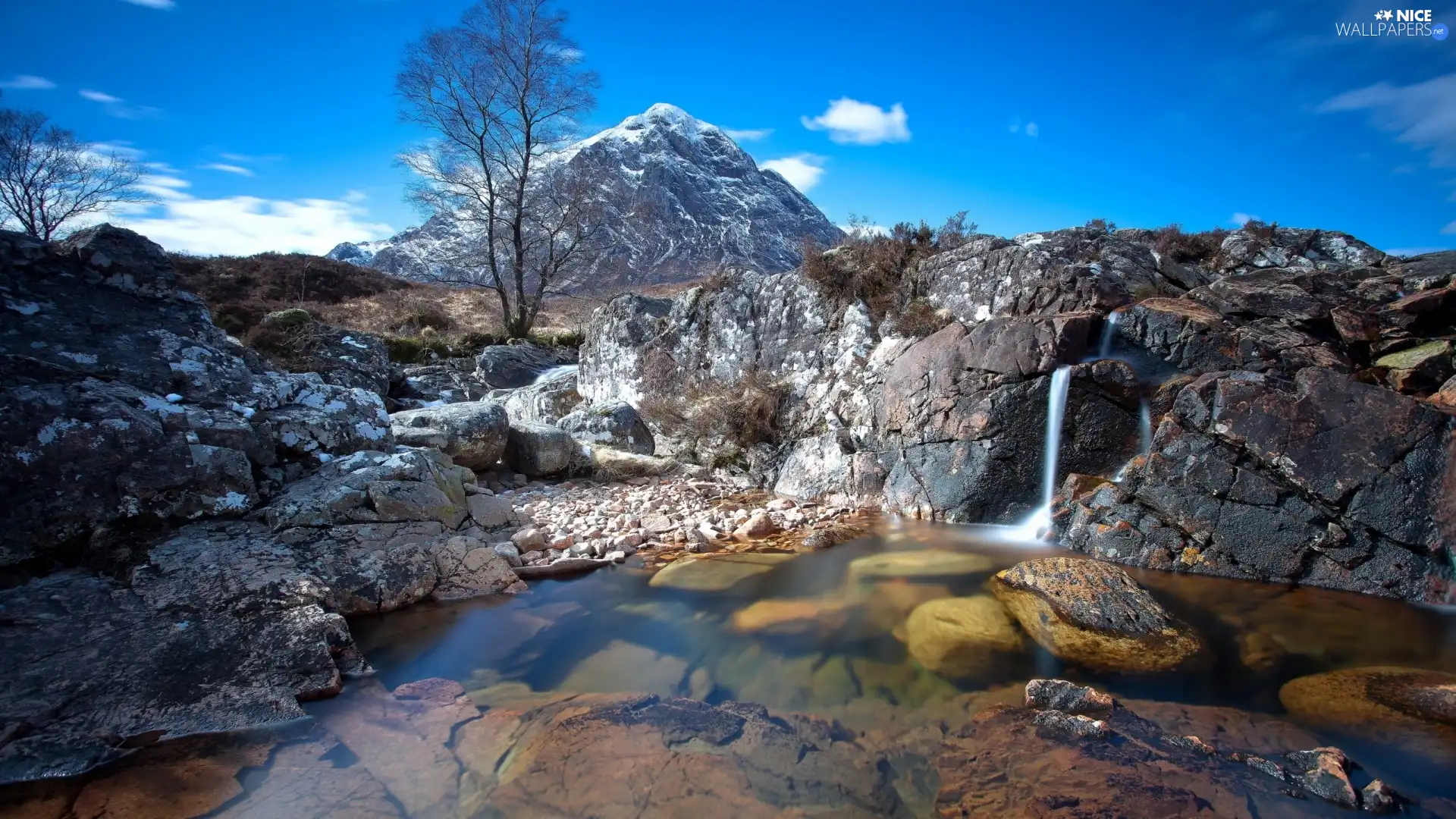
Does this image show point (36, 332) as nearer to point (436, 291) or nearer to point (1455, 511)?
point (1455, 511)

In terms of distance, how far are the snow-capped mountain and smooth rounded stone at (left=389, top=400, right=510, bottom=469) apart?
13.1 metres

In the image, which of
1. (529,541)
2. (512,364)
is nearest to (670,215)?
(512,364)

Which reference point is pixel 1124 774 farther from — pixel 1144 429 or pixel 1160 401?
pixel 1160 401

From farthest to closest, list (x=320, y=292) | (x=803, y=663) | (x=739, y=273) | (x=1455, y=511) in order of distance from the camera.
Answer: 1. (x=320, y=292)
2. (x=739, y=273)
3. (x=1455, y=511)
4. (x=803, y=663)

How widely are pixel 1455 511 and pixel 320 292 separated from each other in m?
29.8

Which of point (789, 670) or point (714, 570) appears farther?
point (714, 570)

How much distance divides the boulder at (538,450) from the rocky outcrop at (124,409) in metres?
3.09

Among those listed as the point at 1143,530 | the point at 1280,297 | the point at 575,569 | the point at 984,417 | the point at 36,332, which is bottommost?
the point at 575,569

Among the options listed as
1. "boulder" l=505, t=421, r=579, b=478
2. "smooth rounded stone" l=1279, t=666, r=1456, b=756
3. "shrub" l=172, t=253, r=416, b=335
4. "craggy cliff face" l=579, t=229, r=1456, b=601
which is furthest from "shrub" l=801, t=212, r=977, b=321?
"shrub" l=172, t=253, r=416, b=335

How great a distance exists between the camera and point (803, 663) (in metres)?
4.38

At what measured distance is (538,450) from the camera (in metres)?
9.50

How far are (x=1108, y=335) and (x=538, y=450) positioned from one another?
8.16 m

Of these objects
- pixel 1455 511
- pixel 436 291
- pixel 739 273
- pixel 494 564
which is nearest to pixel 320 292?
pixel 436 291

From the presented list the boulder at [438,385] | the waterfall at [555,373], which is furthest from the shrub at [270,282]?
the waterfall at [555,373]
